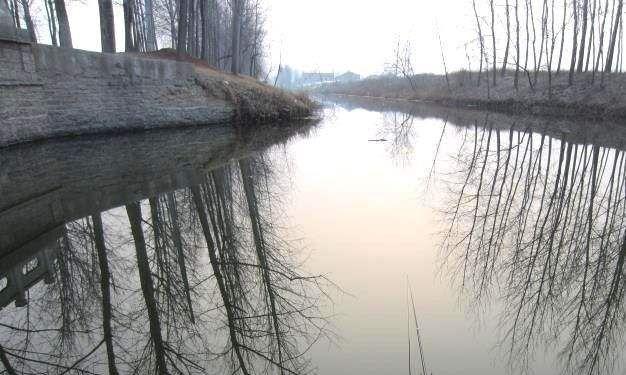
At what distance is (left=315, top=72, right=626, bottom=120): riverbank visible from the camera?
21750 millimetres

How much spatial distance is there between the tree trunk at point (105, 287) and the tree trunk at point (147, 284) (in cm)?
31

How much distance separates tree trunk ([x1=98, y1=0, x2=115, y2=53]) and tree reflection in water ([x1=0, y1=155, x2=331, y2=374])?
13346 millimetres

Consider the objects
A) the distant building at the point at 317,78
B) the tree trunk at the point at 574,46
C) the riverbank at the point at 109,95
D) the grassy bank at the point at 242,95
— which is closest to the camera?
the riverbank at the point at 109,95

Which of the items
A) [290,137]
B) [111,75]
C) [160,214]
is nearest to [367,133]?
[290,137]

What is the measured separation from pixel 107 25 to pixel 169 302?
16242 millimetres

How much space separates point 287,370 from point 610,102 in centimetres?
2349

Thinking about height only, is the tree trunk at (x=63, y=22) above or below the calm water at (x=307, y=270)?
above

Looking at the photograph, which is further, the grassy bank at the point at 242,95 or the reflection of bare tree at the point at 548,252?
the grassy bank at the point at 242,95

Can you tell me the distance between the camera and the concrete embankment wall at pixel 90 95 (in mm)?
11789

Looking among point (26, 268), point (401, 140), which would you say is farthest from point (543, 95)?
point (26, 268)

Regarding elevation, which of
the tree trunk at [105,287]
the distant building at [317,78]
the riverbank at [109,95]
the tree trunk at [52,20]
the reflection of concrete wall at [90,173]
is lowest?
the tree trunk at [105,287]

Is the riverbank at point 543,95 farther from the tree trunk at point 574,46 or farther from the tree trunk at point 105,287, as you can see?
the tree trunk at point 105,287

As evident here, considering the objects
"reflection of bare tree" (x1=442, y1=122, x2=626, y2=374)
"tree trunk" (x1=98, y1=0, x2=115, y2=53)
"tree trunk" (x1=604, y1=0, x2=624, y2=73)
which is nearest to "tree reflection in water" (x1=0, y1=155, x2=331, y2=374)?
"reflection of bare tree" (x1=442, y1=122, x2=626, y2=374)

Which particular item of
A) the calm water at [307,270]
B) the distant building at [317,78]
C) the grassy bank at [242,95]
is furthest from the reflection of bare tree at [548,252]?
the distant building at [317,78]
